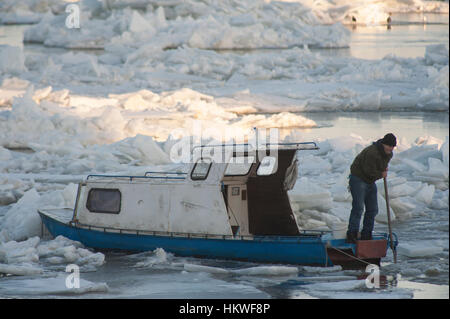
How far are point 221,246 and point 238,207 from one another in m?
0.73

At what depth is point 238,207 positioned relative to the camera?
32.6 ft

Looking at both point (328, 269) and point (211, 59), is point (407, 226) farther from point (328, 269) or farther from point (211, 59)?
point (211, 59)

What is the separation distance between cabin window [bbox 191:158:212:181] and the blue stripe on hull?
0.76 meters

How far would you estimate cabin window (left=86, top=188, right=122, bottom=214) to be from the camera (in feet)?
33.2

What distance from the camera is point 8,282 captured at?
344 inches

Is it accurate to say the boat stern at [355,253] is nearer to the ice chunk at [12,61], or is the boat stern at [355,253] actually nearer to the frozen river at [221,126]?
the frozen river at [221,126]

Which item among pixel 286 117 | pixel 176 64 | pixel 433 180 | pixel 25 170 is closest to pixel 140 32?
pixel 176 64

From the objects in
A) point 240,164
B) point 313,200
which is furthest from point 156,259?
point 313,200

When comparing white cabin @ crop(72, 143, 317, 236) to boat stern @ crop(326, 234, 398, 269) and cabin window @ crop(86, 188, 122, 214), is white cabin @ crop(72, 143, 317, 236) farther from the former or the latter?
boat stern @ crop(326, 234, 398, 269)

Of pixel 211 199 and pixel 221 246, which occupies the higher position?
pixel 211 199

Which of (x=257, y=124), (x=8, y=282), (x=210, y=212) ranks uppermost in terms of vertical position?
(x=257, y=124)

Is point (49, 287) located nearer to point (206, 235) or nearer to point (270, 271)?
point (206, 235)

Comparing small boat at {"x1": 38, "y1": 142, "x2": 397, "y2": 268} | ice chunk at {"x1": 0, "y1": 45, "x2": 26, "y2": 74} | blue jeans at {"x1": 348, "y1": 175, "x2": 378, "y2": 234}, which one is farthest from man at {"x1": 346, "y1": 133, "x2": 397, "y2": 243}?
ice chunk at {"x1": 0, "y1": 45, "x2": 26, "y2": 74}

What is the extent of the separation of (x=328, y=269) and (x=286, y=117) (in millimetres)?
10975
